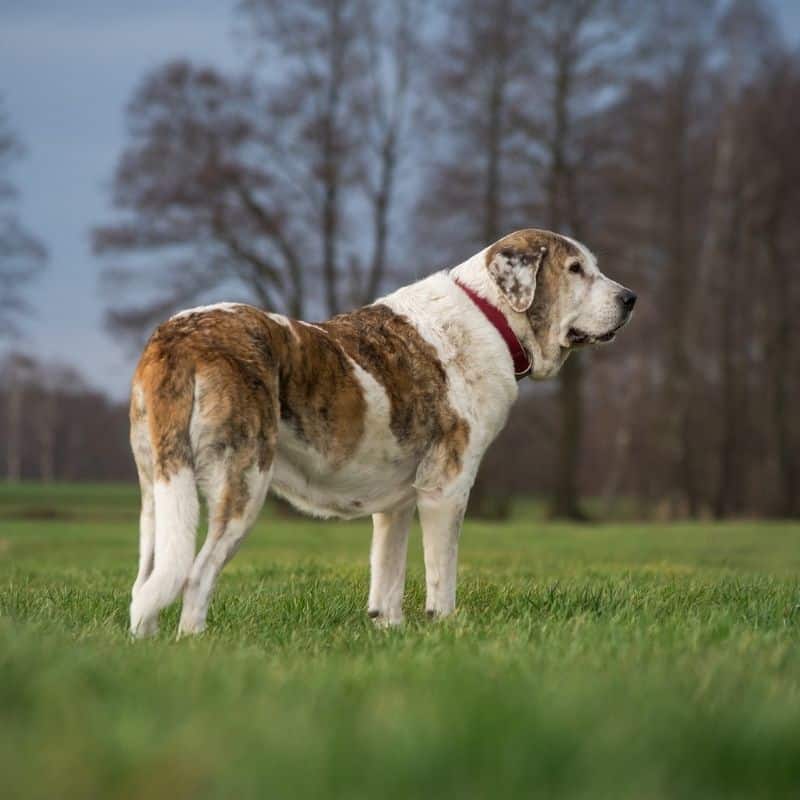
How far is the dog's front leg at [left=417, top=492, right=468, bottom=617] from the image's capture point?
5465 millimetres

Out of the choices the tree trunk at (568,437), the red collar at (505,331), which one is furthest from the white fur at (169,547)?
the tree trunk at (568,437)

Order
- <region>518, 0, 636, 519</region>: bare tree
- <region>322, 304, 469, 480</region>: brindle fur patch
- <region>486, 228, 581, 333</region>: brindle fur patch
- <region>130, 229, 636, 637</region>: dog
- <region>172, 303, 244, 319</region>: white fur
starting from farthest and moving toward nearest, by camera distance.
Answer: <region>518, 0, 636, 519</region>: bare tree
<region>486, 228, 581, 333</region>: brindle fur patch
<region>322, 304, 469, 480</region>: brindle fur patch
<region>172, 303, 244, 319</region>: white fur
<region>130, 229, 636, 637</region>: dog

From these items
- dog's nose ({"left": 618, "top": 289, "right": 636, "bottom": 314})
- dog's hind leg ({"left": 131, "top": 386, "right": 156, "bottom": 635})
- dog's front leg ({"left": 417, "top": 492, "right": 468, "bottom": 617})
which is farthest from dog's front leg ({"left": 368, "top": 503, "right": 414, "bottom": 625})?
dog's nose ({"left": 618, "top": 289, "right": 636, "bottom": 314})

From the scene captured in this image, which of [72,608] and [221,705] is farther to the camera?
[72,608]

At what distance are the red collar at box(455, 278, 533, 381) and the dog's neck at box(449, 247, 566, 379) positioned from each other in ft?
0.07

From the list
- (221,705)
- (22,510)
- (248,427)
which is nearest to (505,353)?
(248,427)

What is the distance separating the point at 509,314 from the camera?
5.98 metres

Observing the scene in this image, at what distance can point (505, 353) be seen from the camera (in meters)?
5.81

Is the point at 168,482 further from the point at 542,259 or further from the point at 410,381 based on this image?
the point at 542,259

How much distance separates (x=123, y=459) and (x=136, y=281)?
63.9 meters

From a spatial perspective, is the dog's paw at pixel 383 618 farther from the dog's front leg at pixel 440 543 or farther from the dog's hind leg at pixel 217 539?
the dog's hind leg at pixel 217 539

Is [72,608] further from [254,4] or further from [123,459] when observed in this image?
[123,459]

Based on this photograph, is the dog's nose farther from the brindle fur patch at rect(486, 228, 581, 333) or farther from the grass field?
the grass field

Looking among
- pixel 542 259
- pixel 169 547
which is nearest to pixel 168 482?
pixel 169 547
